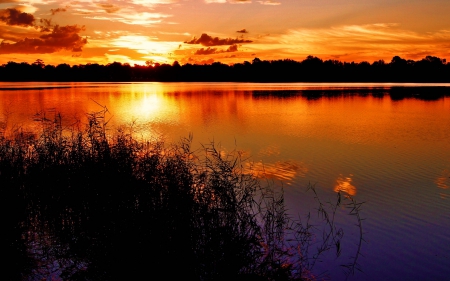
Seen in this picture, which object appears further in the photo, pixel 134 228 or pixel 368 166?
pixel 368 166

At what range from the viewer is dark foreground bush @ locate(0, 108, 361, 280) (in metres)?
6.27

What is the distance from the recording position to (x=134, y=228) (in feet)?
22.4

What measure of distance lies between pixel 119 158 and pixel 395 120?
27.8 meters

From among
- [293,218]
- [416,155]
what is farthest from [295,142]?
[293,218]

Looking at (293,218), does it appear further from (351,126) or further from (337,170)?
(351,126)

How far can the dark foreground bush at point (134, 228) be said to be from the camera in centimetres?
627

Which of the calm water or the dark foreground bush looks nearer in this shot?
the dark foreground bush

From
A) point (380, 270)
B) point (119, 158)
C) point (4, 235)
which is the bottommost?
point (380, 270)

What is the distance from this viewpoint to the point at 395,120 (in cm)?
3234

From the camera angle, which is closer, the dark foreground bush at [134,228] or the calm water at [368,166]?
the dark foreground bush at [134,228]

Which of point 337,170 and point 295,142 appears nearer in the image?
point 337,170

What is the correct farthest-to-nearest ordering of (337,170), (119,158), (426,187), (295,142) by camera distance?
(295,142), (337,170), (426,187), (119,158)

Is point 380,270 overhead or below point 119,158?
below

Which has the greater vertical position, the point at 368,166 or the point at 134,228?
the point at 134,228
